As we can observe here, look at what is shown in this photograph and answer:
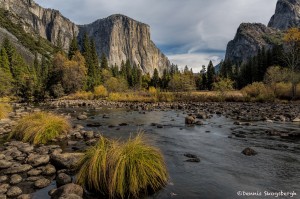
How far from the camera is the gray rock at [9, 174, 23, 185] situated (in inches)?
310

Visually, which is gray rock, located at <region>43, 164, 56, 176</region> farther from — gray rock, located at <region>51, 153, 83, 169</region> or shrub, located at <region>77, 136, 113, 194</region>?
shrub, located at <region>77, 136, 113, 194</region>

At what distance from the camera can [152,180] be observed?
7.35m

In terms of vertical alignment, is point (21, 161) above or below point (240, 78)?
below

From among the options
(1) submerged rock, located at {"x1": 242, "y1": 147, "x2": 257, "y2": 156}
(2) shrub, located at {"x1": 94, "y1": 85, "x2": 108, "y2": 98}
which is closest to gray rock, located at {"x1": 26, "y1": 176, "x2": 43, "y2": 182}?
(1) submerged rock, located at {"x1": 242, "y1": 147, "x2": 257, "y2": 156}

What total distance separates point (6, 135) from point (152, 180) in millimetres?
10793

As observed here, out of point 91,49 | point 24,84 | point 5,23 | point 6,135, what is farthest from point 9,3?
point 6,135

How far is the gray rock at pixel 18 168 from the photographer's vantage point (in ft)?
28.7

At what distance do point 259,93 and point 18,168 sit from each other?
42.0m

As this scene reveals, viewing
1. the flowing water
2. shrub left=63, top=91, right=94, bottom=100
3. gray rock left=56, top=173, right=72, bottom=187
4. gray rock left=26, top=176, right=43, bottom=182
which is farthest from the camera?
shrub left=63, top=91, right=94, bottom=100

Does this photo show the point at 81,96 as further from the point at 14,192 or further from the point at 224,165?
the point at 14,192

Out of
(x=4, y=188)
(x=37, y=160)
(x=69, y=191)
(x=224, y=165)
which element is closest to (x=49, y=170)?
(x=37, y=160)

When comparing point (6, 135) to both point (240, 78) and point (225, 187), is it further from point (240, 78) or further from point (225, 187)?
point (240, 78)

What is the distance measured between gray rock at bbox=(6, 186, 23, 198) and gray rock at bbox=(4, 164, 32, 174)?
5.50 ft

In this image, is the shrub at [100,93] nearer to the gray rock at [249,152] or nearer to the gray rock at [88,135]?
the gray rock at [88,135]
